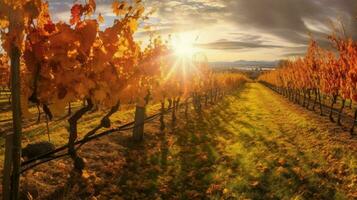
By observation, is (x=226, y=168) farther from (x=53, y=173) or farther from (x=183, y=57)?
(x=183, y=57)

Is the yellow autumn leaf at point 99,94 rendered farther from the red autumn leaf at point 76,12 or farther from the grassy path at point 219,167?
the grassy path at point 219,167

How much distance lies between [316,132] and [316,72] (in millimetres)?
11163

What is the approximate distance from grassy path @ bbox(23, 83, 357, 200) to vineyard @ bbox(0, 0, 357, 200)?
0.04 m

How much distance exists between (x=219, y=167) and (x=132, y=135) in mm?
5287

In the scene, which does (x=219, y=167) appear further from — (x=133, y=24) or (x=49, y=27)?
(x=49, y=27)

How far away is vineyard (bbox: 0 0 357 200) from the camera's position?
471 cm

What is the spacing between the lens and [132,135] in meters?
16.8

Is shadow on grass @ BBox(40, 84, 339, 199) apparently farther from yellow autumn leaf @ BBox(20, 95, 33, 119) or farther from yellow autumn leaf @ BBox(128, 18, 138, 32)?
yellow autumn leaf @ BBox(128, 18, 138, 32)

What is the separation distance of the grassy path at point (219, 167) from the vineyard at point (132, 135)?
0.13 ft

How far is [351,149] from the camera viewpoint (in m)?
14.5

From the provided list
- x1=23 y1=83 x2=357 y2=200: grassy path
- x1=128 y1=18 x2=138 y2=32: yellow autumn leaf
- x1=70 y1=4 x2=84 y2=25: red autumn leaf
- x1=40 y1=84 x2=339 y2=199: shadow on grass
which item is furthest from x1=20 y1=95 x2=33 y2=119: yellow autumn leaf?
x1=40 y1=84 x2=339 y2=199: shadow on grass

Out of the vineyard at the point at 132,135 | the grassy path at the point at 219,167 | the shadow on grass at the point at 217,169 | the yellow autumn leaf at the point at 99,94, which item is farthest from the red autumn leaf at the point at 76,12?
the shadow on grass at the point at 217,169

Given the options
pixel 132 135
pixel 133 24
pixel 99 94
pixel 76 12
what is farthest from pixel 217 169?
pixel 76 12

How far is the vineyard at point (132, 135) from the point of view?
15.4ft
